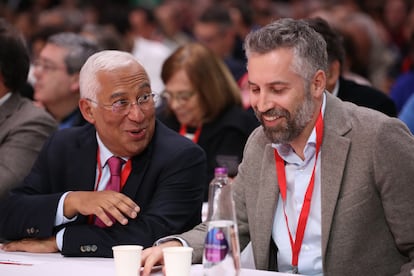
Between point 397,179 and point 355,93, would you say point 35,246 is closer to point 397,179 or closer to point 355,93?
point 397,179

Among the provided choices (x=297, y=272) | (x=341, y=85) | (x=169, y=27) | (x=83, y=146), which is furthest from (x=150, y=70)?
(x=297, y=272)

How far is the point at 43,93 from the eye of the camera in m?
5.41

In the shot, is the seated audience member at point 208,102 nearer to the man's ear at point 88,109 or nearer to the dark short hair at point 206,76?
the dark short hair at point 206,76

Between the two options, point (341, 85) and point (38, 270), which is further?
point (341, 85)

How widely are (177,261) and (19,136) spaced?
5.88ft

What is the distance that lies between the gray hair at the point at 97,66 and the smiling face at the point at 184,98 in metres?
1.56

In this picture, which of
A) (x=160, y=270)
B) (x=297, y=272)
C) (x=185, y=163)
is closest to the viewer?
(x=160, y=270)

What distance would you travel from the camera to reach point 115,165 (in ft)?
11.5

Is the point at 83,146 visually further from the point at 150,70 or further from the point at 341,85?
the point at 150,70

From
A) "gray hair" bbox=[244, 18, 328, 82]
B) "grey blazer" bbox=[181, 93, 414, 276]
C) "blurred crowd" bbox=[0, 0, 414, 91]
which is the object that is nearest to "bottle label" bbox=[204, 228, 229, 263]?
"grey blazer" bbox=[181, 93, 414, 276]

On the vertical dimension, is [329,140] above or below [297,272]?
above

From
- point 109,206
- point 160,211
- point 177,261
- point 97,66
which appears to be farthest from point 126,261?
point 97,66

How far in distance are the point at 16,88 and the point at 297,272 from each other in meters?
1.94

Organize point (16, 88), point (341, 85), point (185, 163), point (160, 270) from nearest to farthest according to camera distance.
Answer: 1. point (160, 270)
2. point (185, 163)
3. point (16, 88)
4. point (341, 85)
